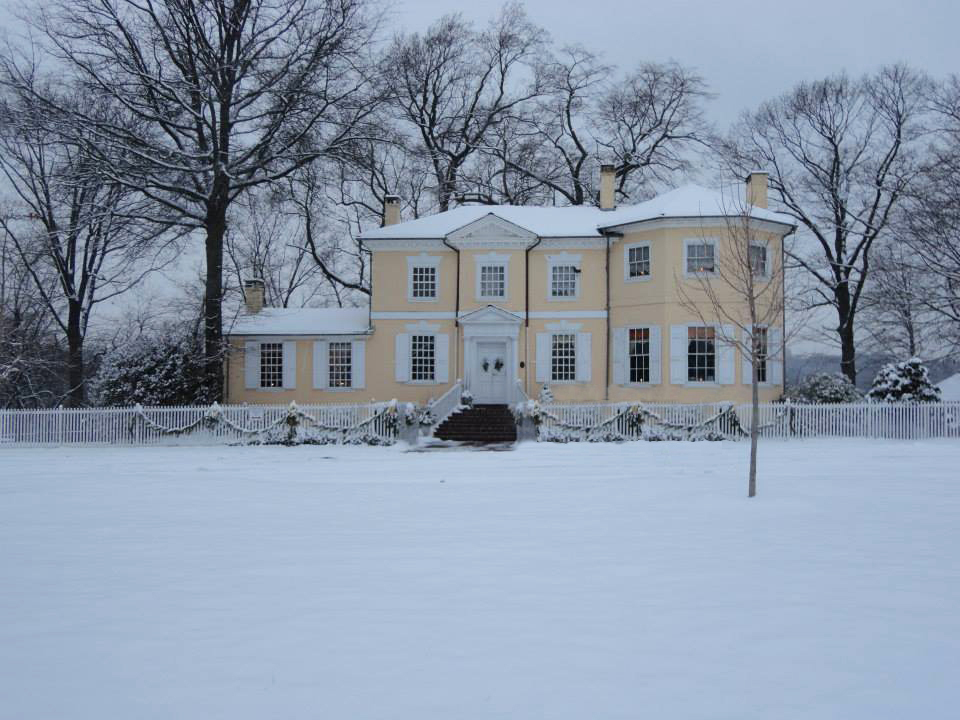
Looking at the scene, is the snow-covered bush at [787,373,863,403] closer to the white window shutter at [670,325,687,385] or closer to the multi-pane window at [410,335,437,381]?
the white window shutter at [670,325,687,385]

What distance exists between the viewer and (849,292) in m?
33.1

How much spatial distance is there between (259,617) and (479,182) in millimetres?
32488

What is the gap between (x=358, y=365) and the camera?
2759 centimetres

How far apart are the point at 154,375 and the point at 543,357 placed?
12052 millimetres

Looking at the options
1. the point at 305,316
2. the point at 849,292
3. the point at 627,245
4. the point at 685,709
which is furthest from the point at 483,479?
the point at 849,292

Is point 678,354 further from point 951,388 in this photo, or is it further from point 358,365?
point 951,388

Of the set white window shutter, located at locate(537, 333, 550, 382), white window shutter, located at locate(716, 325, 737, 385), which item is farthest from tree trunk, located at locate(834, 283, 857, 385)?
white window shutter, located at locate(537, 333, 550, 382)

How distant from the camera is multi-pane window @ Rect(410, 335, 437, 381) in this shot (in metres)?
27.2

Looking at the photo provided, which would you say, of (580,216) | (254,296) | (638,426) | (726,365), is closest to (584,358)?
(726,365)

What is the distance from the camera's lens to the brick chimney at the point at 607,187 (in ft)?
91.5

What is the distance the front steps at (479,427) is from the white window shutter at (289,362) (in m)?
7.05

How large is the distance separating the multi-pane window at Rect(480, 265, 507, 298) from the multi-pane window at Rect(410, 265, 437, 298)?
1688 millimetres

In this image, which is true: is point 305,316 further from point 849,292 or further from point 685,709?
point 685,709

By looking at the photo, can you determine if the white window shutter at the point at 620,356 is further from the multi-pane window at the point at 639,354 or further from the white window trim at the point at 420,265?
the white window trim at the point at 420,265
